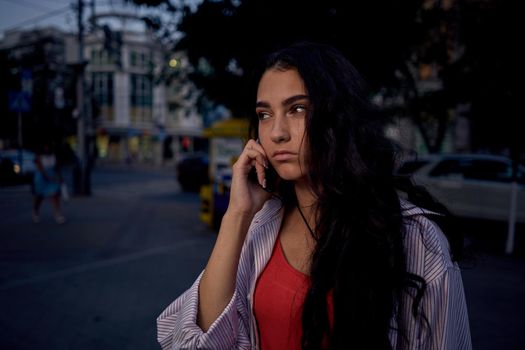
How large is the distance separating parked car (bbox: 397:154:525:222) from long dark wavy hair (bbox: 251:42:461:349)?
6.98 meters

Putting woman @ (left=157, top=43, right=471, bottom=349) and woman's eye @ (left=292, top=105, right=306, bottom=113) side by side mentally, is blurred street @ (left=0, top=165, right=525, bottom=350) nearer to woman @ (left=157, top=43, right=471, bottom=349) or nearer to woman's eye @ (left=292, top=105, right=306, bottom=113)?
woman @ (left=157, top=43, right=471, bottom=349)

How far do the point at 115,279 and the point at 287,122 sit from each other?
4.34 metres

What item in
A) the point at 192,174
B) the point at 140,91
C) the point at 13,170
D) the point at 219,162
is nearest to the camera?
the point at 219,162

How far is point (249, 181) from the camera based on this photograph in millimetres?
1546

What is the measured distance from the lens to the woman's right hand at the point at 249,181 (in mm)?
1457

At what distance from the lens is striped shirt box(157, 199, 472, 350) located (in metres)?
1.15

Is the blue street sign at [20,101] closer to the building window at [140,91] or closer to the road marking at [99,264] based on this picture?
the road marking at [99,264]

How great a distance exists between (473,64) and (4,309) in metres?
8.22

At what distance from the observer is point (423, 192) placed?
1.42 metres

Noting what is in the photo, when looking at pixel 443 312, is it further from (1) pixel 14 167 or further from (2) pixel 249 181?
(1) pixel 14 167

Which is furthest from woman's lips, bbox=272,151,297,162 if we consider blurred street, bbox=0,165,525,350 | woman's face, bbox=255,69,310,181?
blurred street, bbox=0,165,525,350

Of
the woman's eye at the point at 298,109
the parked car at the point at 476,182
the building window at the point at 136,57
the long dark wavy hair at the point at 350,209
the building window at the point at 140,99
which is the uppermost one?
the building window at the point at 136,57

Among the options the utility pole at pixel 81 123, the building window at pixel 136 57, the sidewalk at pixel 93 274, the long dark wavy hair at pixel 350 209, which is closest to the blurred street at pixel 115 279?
the sidewalk at pixel 93 274

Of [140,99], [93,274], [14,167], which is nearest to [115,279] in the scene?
[93,274]
